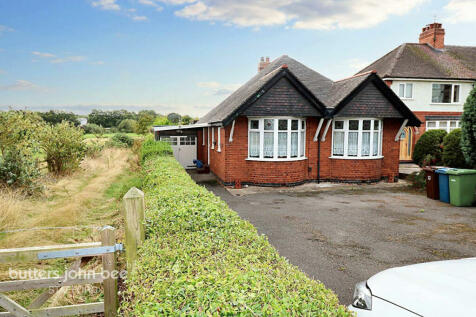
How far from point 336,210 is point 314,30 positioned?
35.7 feet

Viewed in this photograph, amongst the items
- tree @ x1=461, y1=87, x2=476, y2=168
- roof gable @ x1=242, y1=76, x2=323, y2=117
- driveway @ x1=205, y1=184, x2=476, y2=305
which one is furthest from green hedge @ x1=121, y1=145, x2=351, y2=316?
tree @ x1=461, y1=87, x2=476, y2=168

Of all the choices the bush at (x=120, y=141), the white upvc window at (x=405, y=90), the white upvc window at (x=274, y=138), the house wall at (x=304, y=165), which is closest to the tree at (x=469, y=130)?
the house wall at (x=304, y=165)

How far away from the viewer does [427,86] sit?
22266 mm

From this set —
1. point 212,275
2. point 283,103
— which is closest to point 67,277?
point 212,275

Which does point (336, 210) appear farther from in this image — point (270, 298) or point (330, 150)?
point (270, 298)

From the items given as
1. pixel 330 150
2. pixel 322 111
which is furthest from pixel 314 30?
pixel 330 150

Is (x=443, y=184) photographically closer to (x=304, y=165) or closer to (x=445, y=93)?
(x=304, y=165)

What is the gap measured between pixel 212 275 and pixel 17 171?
11.0 metres

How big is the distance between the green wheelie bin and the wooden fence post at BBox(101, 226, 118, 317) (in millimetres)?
11260

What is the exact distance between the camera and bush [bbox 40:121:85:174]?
14.3 meters

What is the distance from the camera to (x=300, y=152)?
13.9m

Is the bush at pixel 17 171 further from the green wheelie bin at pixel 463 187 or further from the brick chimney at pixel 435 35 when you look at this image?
the brick chimney at pixel 435 35

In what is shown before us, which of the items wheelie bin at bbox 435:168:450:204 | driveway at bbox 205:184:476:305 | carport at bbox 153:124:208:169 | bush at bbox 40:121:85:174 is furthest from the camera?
carport at bbox 153:124:208:169

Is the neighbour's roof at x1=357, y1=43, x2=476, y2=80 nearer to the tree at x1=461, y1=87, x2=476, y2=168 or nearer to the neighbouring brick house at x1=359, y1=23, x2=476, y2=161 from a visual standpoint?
the neighbouring brick house at x1=359, y1=23, x2=476, y2=161
